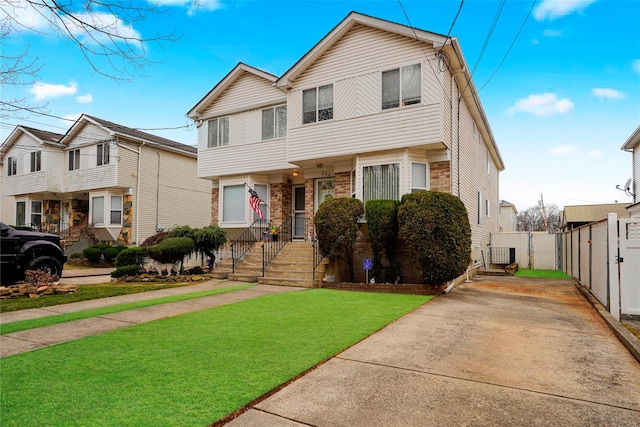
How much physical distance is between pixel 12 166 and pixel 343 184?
83.4 feet

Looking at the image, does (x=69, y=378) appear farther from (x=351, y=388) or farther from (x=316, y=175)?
(x=316, y=175)

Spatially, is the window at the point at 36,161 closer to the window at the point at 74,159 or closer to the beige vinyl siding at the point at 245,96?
the window at the point at 74,159

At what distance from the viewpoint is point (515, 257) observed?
19.6 meters

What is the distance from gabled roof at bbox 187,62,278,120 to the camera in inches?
604

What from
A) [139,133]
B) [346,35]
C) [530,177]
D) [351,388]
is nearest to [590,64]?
[346,35]

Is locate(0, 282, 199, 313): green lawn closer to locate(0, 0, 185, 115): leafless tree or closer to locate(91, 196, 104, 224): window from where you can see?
locate(0, 0, 185, 115): leafless tree

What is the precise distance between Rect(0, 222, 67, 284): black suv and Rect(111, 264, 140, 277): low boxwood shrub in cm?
176

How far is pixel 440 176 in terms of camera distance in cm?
1152

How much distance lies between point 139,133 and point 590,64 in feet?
77.1

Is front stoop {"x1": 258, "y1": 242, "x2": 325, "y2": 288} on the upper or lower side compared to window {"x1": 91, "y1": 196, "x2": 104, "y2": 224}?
lower

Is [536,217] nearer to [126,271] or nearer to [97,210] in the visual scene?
[97,210]

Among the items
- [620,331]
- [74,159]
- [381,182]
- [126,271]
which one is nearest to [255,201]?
[126,271]

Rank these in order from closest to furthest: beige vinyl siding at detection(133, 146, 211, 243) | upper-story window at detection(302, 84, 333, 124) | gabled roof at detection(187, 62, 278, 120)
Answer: upper-story window at detection(302, 84, 333, 124) → gabled roof at detection(187, 62, 278, 120) → beige vinyl siding at detection(133, 146, 211, 243)

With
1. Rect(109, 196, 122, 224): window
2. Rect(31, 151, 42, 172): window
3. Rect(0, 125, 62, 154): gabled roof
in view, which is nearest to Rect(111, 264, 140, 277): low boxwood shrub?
Rect(109, 196, 122, 224): window
